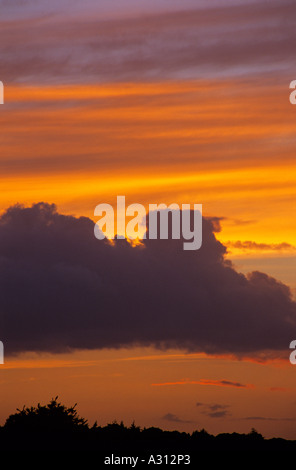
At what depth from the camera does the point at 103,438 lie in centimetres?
14500

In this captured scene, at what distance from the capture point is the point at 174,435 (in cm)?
15250

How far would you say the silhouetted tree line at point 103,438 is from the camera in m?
134

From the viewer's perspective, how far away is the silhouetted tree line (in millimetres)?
133625
